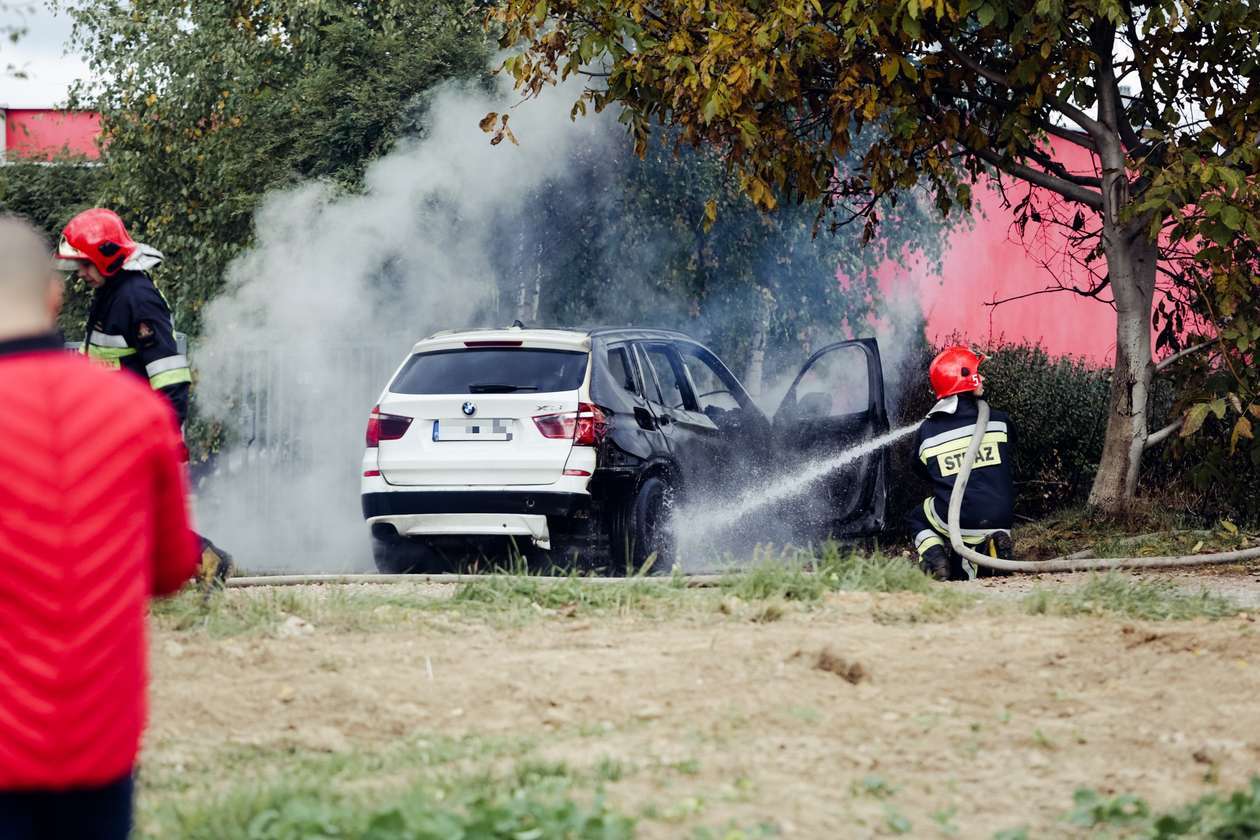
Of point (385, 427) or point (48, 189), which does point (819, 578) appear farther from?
point (48, 189)

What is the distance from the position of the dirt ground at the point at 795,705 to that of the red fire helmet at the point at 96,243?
180cm

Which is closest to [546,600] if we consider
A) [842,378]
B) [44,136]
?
[842,378]

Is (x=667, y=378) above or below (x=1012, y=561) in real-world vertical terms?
above

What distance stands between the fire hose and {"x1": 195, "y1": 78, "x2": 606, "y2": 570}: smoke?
6.76 meters

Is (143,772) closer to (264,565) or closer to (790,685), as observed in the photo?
(790,685)

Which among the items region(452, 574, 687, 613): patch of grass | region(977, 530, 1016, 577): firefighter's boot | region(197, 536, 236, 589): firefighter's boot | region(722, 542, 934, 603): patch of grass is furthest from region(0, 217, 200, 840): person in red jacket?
region(977, 530, 1016, 577): firefighter's boot

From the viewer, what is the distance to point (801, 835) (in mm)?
3861

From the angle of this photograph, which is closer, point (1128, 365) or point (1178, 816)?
point (1178, 816)

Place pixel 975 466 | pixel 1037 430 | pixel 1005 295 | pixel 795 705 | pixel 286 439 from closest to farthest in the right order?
pixel 795 705 → pixel 975 466 → pixel 1037 430 → pixel 286 439 → pixel 1005 295

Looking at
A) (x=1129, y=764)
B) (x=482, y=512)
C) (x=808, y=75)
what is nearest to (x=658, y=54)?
(x=808, y=75)

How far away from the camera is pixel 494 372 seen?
997cm

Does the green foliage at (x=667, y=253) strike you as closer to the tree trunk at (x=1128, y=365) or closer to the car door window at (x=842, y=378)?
the car door window at (x=842, y=378)

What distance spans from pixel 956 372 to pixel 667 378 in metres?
2.11

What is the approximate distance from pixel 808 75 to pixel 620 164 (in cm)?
394
